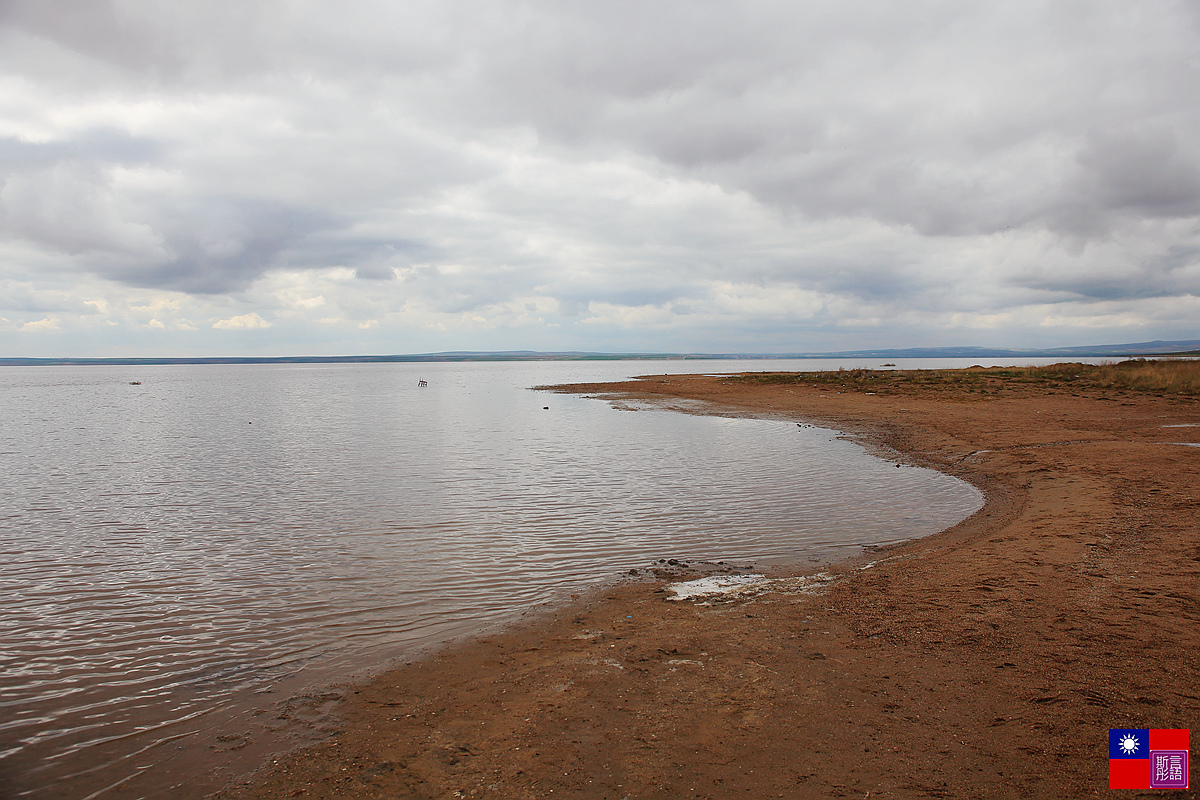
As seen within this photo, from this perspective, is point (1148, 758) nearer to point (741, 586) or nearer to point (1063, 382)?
point (741, 586)

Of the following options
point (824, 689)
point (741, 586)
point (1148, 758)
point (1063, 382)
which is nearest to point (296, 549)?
point (741, 586)

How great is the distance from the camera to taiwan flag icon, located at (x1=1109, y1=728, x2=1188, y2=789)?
4.55 metres

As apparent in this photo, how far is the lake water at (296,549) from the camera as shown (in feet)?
21.0

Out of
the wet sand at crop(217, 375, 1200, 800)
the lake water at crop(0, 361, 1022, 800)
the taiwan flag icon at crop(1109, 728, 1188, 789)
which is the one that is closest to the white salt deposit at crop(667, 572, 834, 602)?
the wet sand at crop(217, 375, 1200, 800)

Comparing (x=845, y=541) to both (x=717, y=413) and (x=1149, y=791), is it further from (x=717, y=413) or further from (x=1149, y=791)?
(x=717, y=413)

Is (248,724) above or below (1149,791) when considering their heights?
below

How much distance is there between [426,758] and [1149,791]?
18.0 ft

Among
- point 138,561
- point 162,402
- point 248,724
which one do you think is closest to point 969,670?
point 248,724

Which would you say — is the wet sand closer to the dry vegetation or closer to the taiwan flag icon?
the taiwan flag icon

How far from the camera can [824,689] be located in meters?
6.19

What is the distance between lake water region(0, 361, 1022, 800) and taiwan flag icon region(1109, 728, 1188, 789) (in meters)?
6.14

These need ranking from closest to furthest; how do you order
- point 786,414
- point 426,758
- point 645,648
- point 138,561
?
point 426,758
point 645,648
point 138,561
point 786,414

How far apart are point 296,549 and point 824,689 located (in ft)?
33.7

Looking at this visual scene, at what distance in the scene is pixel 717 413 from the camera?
1571 inches
